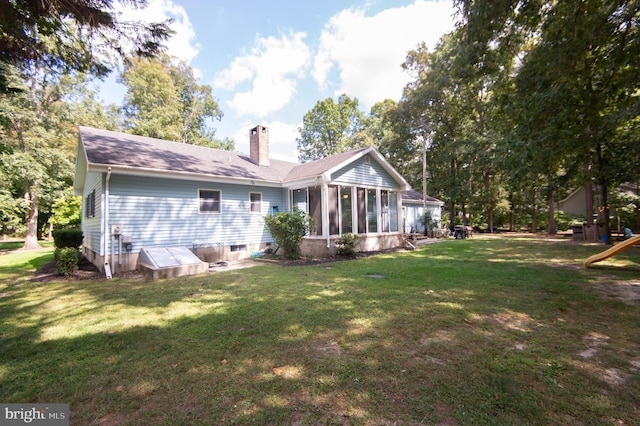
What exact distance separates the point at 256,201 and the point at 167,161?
369 centimetres

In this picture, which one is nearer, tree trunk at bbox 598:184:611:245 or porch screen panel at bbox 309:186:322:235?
porch screen panel at bbox 309:186:322:235

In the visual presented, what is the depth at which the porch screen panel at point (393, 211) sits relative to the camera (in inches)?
544

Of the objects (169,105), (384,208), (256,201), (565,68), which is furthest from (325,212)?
(169,105)

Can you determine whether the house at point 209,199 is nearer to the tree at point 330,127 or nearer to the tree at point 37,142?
the tree at point 37,142

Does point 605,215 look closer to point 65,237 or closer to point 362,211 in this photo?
point 362,211

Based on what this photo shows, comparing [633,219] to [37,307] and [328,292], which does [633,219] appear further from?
[37,307]

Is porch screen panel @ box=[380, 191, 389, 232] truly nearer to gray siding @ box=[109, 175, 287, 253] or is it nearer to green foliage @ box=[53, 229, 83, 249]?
gray siding @ box=[109, 175, 287, 253]

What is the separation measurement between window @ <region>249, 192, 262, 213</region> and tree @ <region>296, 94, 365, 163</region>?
25.6m

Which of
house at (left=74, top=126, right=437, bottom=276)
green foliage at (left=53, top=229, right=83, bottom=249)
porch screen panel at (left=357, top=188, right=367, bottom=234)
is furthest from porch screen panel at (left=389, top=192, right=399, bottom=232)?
green foliage at (left=53, top=229, right=83, bottom=249)

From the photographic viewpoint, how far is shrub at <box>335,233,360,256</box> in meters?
10.6

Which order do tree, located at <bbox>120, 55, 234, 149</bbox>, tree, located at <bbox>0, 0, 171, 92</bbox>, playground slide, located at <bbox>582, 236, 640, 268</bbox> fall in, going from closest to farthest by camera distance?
tree, located at <bbox>0, 0, 171, 92</bbox> → playground slide, located at <bbox>582, 236, 640, 268</bbox> → tree, located at <bbox>120, 55, 234, 149</bbox>

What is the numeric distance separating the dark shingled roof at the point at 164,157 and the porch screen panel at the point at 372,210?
4.17 metres

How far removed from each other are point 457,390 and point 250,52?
54.4 feet

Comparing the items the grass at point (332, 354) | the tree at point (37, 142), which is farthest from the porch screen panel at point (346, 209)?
the tree at point (37, 142)
